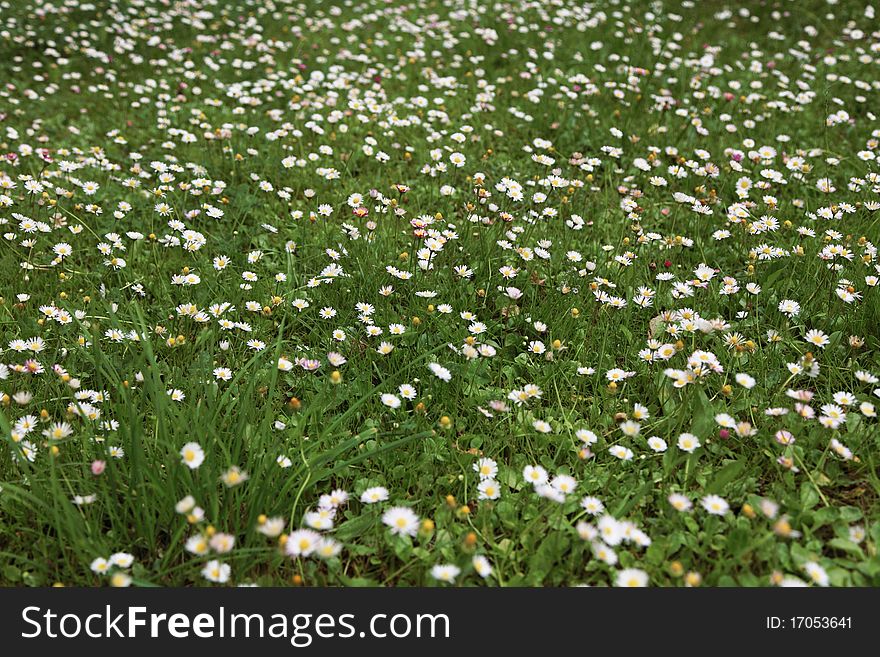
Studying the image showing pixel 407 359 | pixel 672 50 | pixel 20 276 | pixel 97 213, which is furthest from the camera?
pixel 672 50

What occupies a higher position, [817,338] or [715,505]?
[817,338]

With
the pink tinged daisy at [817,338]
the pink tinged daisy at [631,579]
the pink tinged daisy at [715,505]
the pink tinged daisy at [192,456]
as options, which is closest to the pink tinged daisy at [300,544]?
the pink tinged daisy at [192,456]

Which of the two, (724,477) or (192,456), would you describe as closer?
(192,456)

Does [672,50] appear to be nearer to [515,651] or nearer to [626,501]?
[626,501]

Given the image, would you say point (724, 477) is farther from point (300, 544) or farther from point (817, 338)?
point (300, 544)

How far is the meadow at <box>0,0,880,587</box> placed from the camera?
1.87 metres

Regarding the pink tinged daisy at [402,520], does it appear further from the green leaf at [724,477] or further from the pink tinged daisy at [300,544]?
the green leaf at [724,477]

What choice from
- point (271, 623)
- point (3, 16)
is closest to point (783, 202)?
point (271, 623)

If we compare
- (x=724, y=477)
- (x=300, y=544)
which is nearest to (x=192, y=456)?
(x=300, y=544)

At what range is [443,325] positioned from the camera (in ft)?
8.89

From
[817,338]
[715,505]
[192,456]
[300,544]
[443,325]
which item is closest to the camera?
[300,544]

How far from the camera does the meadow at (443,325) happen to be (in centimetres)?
187

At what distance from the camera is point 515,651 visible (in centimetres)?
163

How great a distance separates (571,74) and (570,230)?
7.75 feet
